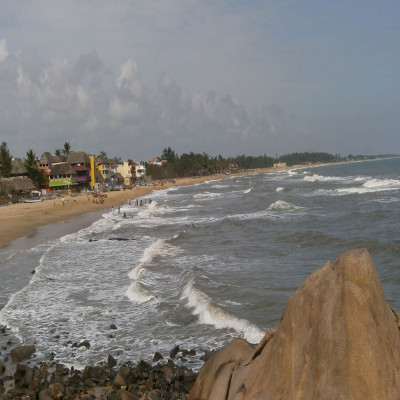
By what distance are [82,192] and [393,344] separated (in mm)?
84995

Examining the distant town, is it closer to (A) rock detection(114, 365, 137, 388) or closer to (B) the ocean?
(B) the ocean

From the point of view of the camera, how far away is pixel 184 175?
178 metres

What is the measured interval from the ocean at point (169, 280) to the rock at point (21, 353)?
25 centimetres

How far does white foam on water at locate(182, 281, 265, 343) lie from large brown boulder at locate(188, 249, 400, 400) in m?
7.40

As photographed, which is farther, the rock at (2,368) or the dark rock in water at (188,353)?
the dark rock in water at (188,353)

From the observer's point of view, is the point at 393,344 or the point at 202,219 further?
the point at 202,219

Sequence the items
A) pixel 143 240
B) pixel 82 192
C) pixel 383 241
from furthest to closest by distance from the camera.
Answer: pixel 82 192 < pixel 143 240 < pixel 383 241

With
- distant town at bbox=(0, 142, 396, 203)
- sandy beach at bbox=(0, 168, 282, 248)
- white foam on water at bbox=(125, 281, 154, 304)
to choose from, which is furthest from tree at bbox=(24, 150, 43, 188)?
white foam on water at bbox=(125, 281, 154, 304)

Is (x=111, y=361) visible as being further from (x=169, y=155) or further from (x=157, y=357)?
(x=169, y=155)

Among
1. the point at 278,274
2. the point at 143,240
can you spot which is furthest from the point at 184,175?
the point at 278,274

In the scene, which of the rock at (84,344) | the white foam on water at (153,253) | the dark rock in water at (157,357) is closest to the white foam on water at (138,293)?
the white foam on water at (153,253)

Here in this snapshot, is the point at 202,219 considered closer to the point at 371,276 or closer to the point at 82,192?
the point at 371,276

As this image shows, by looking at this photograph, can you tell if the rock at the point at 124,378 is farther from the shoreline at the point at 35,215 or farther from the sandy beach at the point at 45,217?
the sandy beach at the point at 45,217

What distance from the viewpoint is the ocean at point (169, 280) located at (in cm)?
1362
